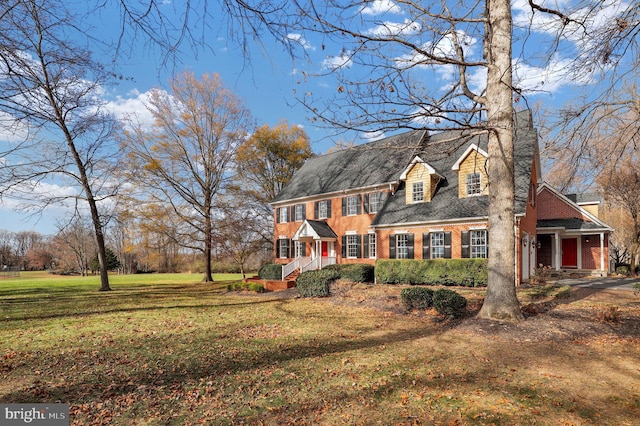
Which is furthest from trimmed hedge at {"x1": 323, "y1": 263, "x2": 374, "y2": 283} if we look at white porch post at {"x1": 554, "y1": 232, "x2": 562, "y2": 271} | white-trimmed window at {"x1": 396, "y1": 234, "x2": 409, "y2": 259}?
white porch post at {"x1": 554, "y1": 232, "x2": 562, "y2": 271}

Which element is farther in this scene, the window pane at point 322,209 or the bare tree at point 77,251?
the bare tree at point 77,251

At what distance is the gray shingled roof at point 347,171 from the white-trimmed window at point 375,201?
783mm

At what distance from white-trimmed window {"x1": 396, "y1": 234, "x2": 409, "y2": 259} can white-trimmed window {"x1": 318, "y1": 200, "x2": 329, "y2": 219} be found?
272 inches

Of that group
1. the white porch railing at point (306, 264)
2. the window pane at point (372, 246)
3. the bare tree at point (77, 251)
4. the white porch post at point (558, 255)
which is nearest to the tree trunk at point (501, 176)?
the window pane at point (372, 246)

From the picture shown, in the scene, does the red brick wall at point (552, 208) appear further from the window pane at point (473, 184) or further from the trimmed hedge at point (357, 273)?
the trimmed hedge at point (357, 273)

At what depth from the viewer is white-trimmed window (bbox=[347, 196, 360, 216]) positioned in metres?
23.5

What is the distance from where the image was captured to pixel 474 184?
18.2 meters

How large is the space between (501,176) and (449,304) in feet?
12.7

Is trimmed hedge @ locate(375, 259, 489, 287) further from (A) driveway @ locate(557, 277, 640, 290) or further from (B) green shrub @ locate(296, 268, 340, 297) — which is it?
(A) driveway @ locate(557, 277, 640, 290)

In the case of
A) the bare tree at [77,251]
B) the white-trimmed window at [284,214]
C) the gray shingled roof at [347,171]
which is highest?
the gray shingled roof at [347,171]

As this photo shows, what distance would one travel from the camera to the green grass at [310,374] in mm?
4215

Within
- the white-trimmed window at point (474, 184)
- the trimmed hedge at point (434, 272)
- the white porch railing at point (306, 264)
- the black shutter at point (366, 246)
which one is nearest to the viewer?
the trimmed hedge at point (434, 272)

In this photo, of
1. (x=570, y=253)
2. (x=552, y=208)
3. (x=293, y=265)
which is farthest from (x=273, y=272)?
(x=570, y=253)

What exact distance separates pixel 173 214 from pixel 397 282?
18277mm
